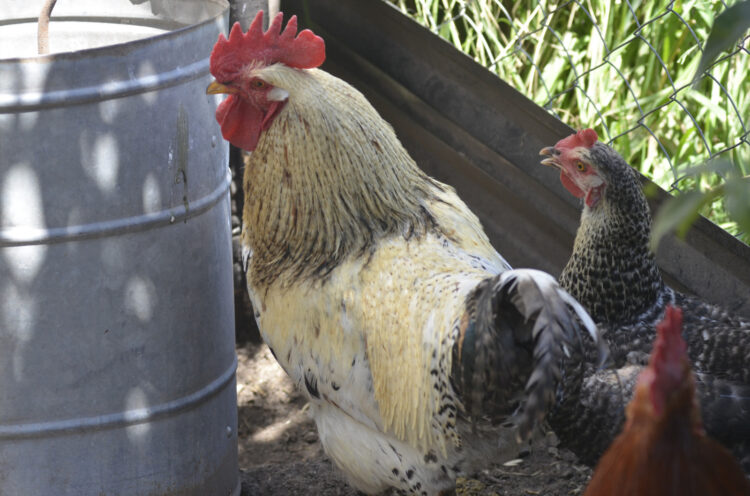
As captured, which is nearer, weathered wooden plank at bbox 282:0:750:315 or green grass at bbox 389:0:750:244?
weathered wooden plank at bbox 282:0:750:315

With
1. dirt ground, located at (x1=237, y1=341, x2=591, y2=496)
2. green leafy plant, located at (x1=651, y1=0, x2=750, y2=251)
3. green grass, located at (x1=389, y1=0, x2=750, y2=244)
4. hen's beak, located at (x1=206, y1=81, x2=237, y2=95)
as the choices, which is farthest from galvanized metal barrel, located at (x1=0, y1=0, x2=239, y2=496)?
green grass, located at (x1=389, y1=0, x2=750, y2=244)

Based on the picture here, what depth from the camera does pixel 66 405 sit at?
2066 mm

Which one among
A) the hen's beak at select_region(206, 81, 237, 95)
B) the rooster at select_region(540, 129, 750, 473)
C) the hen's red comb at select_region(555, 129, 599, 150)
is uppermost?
the hen's beak at select_region(206, 81, 237, 95)

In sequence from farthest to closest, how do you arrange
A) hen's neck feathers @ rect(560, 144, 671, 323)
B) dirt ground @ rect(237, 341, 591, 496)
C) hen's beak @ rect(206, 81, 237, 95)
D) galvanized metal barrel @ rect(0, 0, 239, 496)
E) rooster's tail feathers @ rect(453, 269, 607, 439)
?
dirt ground @ rect(237, 341, 591, 496) < hen's neck feathers @ rect(560, 144, 671, 323) < hen's beak @ rect(206, 81, 237, 95) < galvanized metal barrel @ rect(0, 0, 239, 496) < rooster's tail feathers @ rect(453, 269, 607, 439)

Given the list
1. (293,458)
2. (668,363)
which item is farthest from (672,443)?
(293,458)

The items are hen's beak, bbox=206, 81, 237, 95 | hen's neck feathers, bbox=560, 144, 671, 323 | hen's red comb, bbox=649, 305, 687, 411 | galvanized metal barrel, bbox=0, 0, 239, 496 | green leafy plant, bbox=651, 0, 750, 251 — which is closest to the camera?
green leafy plant, bbox=651, 0, 750, 251

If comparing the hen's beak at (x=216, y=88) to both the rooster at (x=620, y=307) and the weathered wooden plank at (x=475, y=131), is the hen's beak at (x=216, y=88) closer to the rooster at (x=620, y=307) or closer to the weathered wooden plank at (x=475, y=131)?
the weathered wooden plank at (x=475, y=131)

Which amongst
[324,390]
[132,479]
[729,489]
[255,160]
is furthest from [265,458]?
[729,489]

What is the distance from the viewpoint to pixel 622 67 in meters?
3.89

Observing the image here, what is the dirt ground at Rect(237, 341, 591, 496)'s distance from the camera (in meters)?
2.66

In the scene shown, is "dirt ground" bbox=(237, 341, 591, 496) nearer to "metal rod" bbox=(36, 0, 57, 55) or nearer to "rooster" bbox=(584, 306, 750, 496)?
"rooster" bbox=(584, 306, 750, 496)

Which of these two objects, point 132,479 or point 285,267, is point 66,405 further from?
point 285,267

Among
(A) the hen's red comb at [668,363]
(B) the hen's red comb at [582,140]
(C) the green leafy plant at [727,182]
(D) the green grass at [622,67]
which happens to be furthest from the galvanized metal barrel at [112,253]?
(D) the green grass at [622,67]

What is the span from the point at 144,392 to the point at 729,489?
1.45 metres
